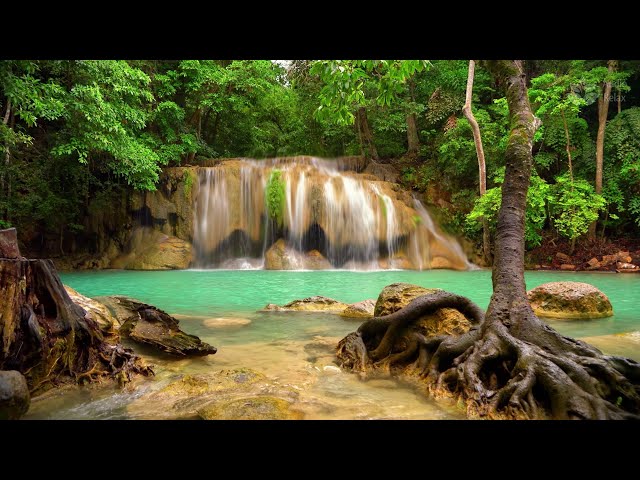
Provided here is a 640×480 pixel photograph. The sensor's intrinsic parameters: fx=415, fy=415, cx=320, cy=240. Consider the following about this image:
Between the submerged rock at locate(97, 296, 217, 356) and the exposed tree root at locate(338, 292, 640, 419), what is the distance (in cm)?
177

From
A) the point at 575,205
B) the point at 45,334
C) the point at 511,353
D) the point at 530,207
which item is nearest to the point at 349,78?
the point at 511,353

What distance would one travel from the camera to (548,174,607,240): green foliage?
16125 millimetres

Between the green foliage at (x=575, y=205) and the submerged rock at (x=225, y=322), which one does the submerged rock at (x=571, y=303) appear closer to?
the submerged rock at (x=225, y=322)

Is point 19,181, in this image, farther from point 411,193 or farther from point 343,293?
point 411,193

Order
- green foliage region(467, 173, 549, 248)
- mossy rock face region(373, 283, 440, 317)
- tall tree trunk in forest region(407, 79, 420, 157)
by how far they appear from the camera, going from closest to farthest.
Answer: mossy rock face region(373, 283, 440, 317) → green foliage region(467, 173, 549, 248) → tall tree trunk in forest region(407, 79, 420, 157)

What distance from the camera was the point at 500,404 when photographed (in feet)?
10.2

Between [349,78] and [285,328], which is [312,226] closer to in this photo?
[285,328]

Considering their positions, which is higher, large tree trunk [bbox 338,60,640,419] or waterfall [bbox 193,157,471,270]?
waterfall [bbox 193,157,471,270]

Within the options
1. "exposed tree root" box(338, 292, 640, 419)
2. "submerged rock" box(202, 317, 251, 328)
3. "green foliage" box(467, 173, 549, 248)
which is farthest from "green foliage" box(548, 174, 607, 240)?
"exposed tree root" box(338, 292, 640, 419)

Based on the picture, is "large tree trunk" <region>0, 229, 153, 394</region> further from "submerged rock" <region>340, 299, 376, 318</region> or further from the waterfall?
the waterfall

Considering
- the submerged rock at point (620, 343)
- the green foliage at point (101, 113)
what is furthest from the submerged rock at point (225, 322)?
the green foliage at point (101, 113)

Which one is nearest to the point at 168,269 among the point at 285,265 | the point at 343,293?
the point at 285,265

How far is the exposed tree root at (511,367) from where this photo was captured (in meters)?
2.97

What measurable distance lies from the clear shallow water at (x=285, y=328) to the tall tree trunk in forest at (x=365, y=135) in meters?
10.7
